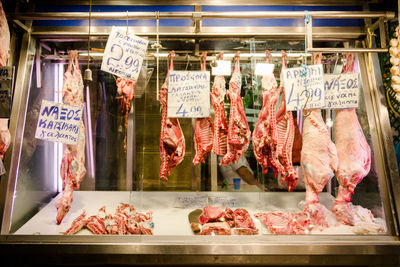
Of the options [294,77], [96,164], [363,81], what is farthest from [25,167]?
[363,81]

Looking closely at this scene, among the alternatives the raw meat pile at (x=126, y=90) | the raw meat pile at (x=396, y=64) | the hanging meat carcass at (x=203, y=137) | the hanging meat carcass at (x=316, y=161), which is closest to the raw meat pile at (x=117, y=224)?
the hanging meat carcass at (x=203, y=137)

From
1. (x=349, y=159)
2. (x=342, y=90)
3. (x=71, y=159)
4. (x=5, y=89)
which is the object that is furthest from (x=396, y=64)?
(x=5, y=89)

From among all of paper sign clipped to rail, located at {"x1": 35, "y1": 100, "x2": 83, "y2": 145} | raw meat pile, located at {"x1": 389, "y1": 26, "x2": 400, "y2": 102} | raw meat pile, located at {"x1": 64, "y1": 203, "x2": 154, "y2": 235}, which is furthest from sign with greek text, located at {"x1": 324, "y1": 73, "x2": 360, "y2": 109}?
paper sign clipped to rail, located at {"x1": 35, "y1": 100, "x2": 83, "y2": 145}

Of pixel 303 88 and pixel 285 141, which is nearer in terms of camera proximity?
pixel 303 88

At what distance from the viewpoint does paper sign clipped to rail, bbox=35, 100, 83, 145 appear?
249cm

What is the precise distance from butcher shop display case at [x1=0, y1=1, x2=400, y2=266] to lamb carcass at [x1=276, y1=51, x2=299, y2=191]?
15 mm

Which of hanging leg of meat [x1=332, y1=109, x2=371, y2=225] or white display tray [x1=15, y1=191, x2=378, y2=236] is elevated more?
hanging leg of meat [x1=332, y1=109, x2=371, y2=225]

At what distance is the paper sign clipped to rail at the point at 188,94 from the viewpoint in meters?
2.66

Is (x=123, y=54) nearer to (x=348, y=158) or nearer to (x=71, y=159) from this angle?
(x=71, y=159)

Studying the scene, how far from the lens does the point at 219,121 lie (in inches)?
111

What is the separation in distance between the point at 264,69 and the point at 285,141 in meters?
0.84

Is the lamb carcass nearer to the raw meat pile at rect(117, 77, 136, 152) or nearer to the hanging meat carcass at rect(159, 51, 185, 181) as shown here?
the hanging meat carcass at rect(159, 51, 185, 181)

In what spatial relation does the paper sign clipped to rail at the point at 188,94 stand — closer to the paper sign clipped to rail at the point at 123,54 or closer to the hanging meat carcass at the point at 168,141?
the hanging meat carcass at the point at 168,141

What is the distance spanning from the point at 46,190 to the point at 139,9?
2623 mm
